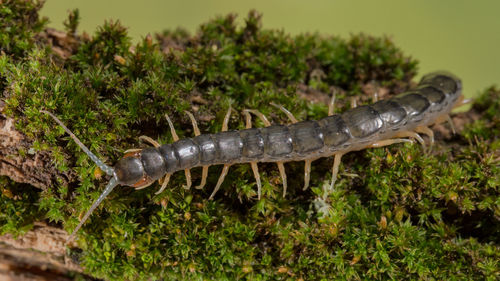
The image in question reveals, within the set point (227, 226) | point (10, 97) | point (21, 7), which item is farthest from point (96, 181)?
point (21, 7)

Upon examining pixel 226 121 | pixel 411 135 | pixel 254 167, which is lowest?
pixel 254 167

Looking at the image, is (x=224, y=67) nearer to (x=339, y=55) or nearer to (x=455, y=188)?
(x=339, y=55)

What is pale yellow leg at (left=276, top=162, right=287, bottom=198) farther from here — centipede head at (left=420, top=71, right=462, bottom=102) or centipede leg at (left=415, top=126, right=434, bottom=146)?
centipede head at (left=420, top=71, right=462, bottom=102)

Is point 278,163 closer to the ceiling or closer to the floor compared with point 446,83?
closer to the floor

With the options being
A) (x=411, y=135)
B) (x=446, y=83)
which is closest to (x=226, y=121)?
(x=411, y=135)

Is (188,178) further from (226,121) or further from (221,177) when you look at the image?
(226,121)

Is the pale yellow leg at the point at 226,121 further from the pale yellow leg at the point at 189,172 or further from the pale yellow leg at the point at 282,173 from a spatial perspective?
the pale yellow leg at the point at 282,173
